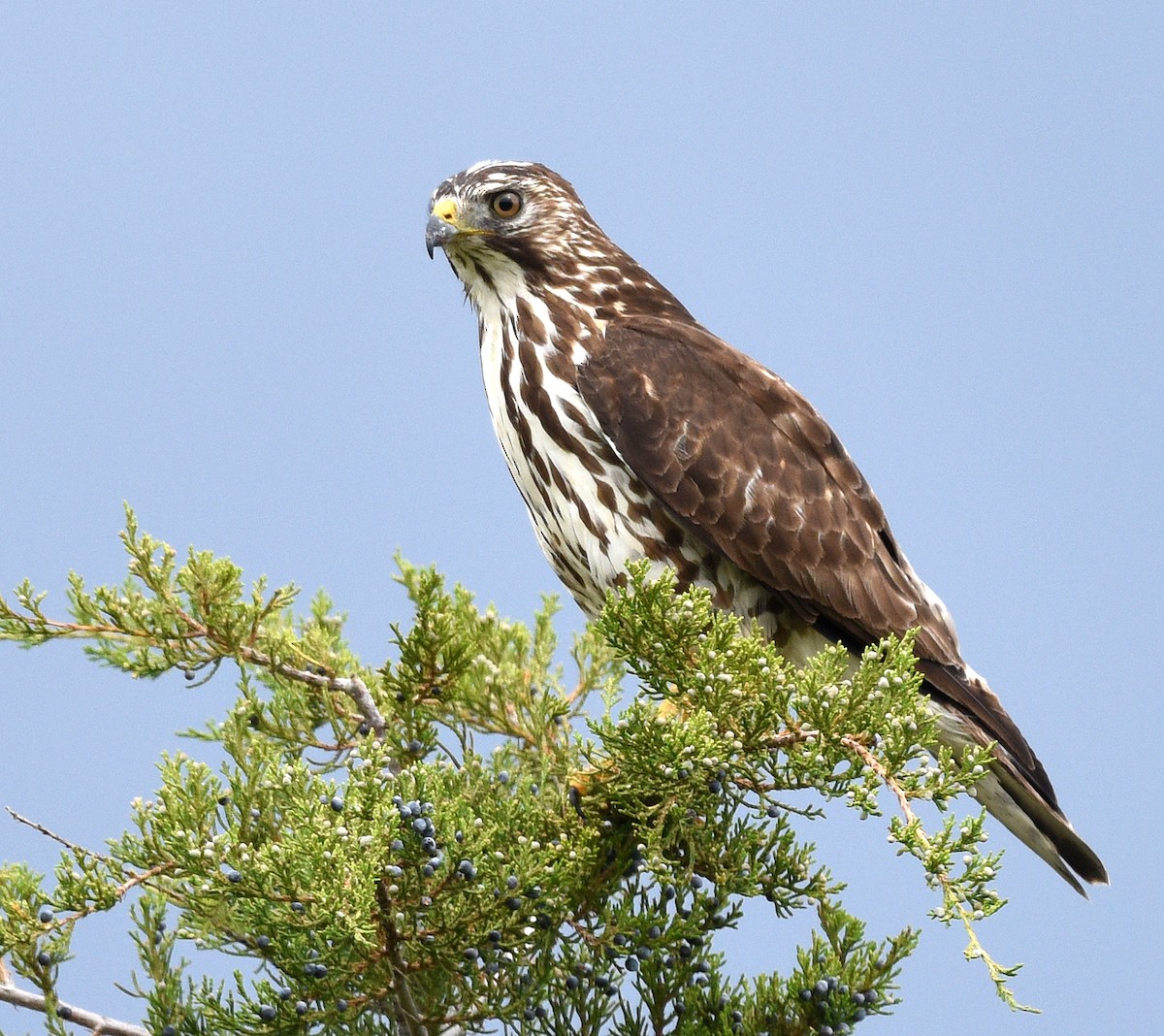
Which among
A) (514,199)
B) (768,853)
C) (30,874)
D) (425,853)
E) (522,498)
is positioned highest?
(514,199)

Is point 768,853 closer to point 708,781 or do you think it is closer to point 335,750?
point 708,781

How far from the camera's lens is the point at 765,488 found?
4879 millimetres

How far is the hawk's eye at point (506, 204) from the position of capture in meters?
5.37

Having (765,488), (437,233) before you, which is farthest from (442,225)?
(765,488)

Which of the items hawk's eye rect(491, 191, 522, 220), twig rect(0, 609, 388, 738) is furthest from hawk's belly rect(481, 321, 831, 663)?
twig rect(0, 609, 388, 738)

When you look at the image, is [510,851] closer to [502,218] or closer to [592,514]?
[592,514]

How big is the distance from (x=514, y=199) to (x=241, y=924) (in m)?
2.71

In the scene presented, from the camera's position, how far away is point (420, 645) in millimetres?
4449

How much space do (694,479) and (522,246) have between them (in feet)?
3.85

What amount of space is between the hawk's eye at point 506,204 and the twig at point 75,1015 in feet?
9.52

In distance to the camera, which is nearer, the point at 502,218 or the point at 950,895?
the point at 950,895

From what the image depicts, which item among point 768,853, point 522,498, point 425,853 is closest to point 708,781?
point 768,853

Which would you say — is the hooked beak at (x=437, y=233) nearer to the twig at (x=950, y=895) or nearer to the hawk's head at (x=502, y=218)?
the hawk's head at (x=502, y=218)

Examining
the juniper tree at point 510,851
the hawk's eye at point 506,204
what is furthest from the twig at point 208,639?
the hawk's eye at point 506,204
